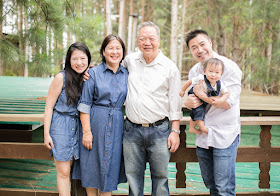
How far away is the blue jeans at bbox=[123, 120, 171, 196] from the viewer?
1.99 m

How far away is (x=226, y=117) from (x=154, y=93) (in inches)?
21.2

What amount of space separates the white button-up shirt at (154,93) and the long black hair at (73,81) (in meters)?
0.37

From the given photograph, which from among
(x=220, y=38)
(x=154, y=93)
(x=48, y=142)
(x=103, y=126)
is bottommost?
(x=48, y=142)

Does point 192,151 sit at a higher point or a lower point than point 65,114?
lower

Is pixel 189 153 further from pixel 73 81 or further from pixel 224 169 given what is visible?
pixel 73 81

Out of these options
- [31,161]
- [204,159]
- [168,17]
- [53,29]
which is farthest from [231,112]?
[168,17]

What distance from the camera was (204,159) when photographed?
2.00 m

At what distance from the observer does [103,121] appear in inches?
78.1

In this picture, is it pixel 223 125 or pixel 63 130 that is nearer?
pixel 223 125

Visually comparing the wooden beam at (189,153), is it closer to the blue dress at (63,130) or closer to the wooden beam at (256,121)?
the wooden beam at (256,121)

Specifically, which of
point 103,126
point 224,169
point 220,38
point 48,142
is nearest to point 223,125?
point 224,169

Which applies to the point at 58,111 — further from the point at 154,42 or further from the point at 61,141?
the point at 154,42

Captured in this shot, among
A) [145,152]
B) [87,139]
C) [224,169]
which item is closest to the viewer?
[224,169]

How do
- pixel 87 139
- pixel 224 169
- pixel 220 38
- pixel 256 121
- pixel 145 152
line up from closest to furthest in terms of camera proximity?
1. pixel 224 169
2. pixel 87 139
3. pixel 145 152
4. pixel 256 121
5. pixel 220 38
